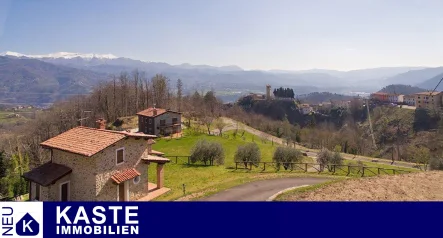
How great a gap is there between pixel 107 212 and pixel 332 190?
1070 centimetres

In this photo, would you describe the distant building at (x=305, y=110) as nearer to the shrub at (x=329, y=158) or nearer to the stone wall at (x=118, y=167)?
the shrub at (x=329, y=158)

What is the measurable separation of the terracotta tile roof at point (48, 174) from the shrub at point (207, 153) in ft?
49.5

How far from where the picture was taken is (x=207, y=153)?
104ft

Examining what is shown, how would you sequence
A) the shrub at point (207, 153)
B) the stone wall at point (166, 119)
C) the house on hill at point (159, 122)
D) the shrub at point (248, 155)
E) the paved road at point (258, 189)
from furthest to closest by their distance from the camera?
the stone wall at point (166, 119), the house on hill at point (159, 122), the shrub at point (207, 153), the shrub at point (248, 155), the paved road at point (258, 189)

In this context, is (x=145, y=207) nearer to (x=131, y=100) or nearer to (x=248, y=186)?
(x=248, y=186)

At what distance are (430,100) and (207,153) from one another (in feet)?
335

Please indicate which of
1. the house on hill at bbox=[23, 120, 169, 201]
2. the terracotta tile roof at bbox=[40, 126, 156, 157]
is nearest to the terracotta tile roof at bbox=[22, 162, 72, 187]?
the house on hill at bbox=[23, 120, 169, 201]

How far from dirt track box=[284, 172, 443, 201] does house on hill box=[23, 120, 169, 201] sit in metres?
10.8

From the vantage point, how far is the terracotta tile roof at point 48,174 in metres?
17.4

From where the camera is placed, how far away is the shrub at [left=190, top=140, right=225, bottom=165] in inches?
1243

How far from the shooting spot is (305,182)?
21172 mm

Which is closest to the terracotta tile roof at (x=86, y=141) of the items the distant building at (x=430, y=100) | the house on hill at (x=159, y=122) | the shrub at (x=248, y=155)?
the shrub at (x=248, y=155)

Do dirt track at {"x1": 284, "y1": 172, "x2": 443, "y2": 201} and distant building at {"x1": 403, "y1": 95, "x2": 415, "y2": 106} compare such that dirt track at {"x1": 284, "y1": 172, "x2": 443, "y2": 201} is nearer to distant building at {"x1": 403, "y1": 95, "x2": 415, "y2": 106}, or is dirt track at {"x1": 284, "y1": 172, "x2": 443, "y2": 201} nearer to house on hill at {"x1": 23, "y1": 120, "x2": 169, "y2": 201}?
house on hill at {"x1": 23, "y1": 120, "x2": 169, "y2": 201}

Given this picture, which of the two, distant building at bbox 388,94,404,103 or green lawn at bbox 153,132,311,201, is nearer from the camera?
green lawn at bbox 153,132,311,201
